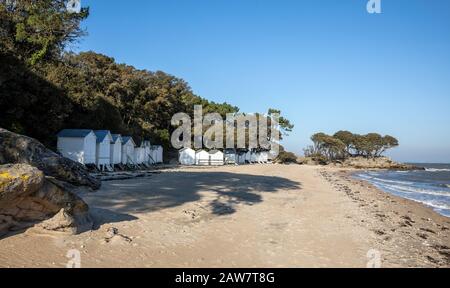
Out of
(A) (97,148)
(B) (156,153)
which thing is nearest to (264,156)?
(B) (156,153)

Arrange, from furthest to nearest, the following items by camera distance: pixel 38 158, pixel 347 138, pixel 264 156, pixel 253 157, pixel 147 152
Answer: pixel 347 138 < pixel 264 156 < pixel 253 157 < pixel 147 152 < pixel 38 158

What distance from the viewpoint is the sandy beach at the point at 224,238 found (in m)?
6.49

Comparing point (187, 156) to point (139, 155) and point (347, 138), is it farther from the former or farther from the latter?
point (347, 138)

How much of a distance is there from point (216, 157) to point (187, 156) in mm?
5093

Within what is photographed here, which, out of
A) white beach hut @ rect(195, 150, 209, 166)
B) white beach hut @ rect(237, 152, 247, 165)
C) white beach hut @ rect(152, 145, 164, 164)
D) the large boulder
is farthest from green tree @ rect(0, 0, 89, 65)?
white beach hut @ rect(237, 152, 247, 165)

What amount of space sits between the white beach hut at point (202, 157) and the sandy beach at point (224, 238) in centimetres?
4629

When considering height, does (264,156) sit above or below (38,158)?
above

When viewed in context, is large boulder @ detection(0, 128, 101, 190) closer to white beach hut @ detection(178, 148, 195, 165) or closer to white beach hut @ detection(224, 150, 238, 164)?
white beach hut @ detection(178, 148, 195, 165)

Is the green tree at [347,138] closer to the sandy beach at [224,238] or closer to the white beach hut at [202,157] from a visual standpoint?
the white beach hut at [202,157]

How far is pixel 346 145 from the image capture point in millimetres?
115500

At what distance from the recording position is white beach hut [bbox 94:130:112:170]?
30.1 meters

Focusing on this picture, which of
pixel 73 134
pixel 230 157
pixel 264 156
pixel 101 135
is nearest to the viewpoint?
pixel 73 134

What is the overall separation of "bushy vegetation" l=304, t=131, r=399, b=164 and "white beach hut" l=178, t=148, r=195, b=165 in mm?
52088

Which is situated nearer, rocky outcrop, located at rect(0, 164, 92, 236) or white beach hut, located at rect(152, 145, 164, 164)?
rocky outcrop, located at rect(0, 164, 92, 236)
